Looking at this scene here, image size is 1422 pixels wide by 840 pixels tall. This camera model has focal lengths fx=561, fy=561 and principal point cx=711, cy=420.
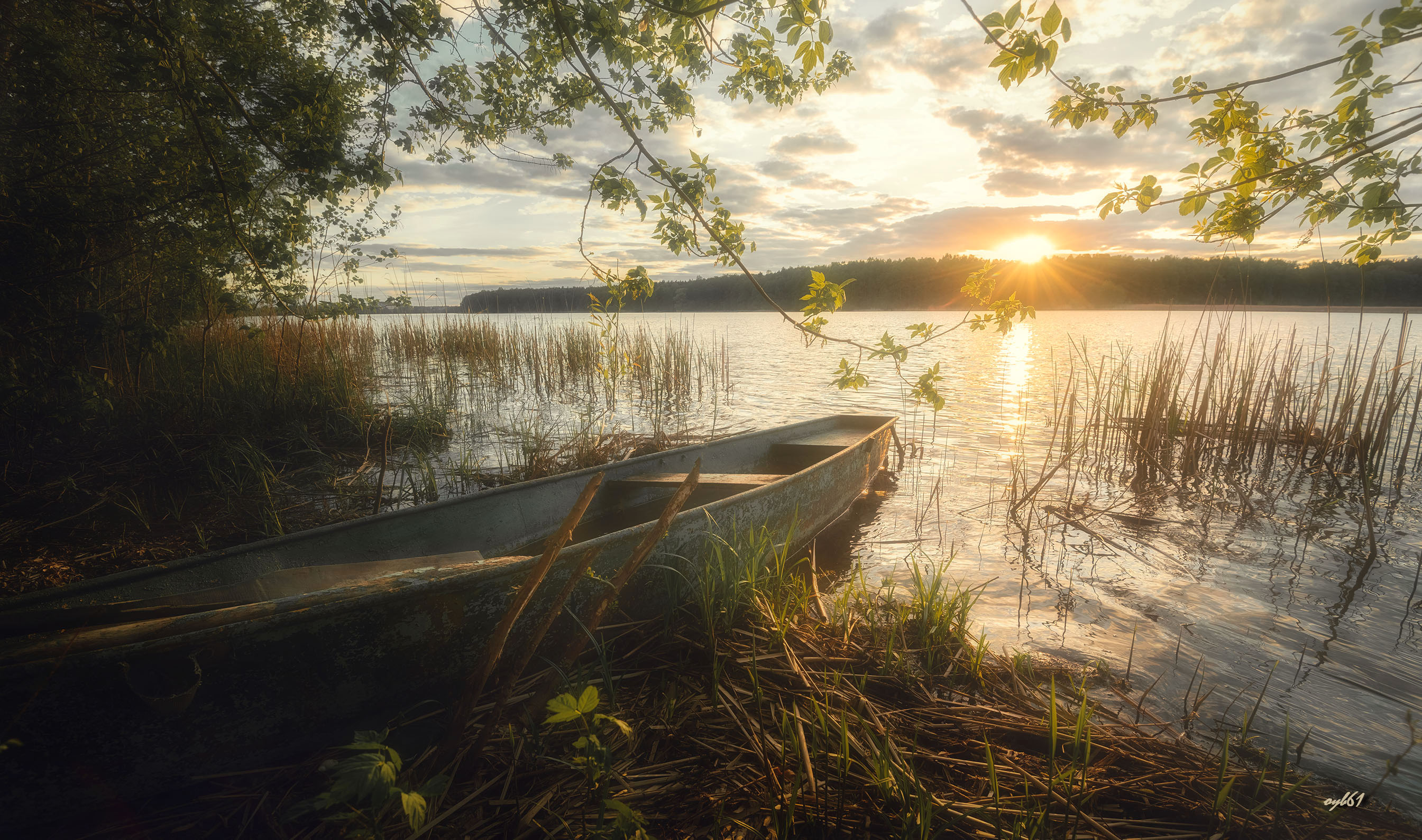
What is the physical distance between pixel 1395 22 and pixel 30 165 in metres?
6.94

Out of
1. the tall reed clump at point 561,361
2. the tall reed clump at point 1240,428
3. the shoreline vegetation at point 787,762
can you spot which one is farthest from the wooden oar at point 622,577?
the tall reed clump at point 561,361

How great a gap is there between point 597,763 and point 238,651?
105cm

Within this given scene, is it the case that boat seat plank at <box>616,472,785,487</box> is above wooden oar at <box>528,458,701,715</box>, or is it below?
below

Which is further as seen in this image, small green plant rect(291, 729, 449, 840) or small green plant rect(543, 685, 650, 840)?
small green plant rect(543, 685, 650, 840)

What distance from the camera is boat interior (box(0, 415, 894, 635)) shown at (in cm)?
179

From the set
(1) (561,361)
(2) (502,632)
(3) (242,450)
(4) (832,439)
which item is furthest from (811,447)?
(1) (561,361)

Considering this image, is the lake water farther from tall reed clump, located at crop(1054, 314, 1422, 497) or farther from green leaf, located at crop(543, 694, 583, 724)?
green leaf, located at crop(543, 694, 583, 724)

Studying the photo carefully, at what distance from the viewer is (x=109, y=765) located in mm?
1423

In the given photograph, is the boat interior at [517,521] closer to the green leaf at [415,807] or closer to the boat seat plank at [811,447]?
the boat seat plank at [811,447]

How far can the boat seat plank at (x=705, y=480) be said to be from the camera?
397 centimetres

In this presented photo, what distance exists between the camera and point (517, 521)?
3.65 m

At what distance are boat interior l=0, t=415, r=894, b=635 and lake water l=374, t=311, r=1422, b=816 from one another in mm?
1020

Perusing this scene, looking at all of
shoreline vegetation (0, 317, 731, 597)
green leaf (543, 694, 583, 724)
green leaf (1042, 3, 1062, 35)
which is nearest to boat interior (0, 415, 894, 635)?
shoreline vegetation (0, 317, 731, 597)

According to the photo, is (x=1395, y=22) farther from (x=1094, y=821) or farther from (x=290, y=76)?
(x=290, y=76)
